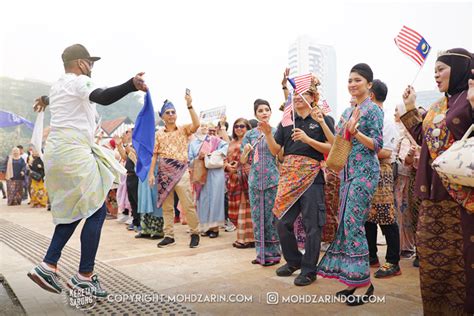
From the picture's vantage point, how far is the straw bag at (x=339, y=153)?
305cm

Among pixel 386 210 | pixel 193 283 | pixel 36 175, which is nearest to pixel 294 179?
pixel 386 210

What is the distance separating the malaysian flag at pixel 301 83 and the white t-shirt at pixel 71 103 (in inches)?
68.1

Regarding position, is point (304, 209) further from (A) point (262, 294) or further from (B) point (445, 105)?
(B) point (445, 105)

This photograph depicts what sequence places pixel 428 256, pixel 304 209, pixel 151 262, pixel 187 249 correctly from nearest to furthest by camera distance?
pixel 428 256 → pixel 304 209 → pixel 151 262 → pixel 187 249

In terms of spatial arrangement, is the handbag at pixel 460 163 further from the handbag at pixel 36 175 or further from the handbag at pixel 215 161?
the handbag at pixel 36 175

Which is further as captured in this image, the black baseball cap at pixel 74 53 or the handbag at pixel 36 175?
the handbag at pixel 36 175

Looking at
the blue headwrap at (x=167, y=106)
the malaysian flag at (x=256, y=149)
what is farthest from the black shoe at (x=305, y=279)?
the blue headwrap at (x=167, y=106)

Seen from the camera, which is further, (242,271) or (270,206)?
(270,206)

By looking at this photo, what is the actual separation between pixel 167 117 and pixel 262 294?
324 cm

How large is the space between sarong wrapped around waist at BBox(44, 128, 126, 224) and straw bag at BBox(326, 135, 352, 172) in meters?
1.80

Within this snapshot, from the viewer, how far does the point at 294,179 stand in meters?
3.61

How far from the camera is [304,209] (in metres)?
3.57

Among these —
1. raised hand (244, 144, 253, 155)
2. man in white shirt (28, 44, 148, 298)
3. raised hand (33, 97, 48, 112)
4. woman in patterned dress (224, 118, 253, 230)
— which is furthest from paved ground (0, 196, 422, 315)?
raised hand (33, 97, 48, 112)

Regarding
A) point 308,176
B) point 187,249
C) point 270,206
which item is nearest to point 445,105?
point 308,176
